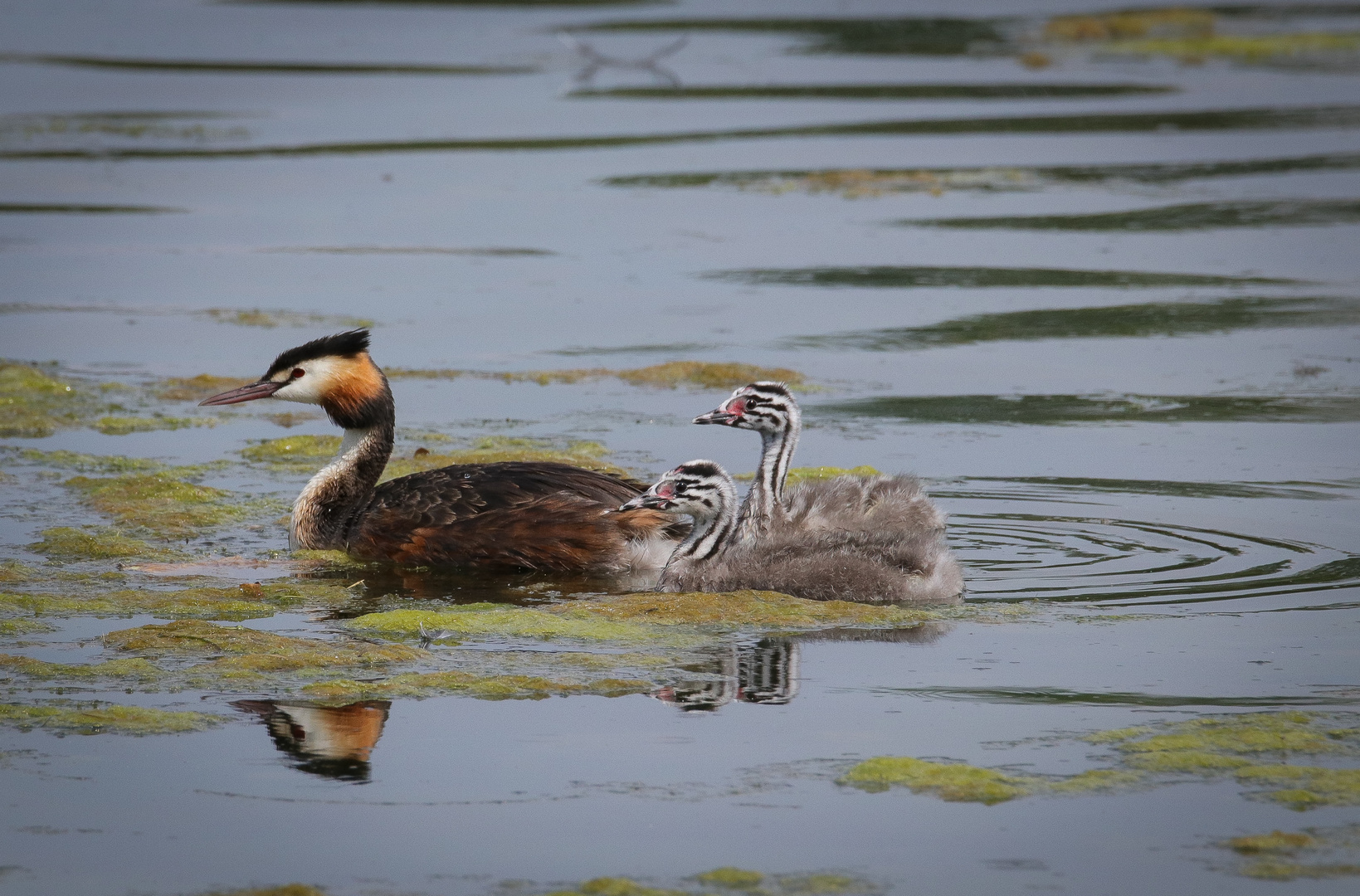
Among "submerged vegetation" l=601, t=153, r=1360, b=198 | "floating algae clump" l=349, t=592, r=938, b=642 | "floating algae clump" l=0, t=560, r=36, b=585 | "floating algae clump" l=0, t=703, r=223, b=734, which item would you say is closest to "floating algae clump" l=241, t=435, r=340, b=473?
"floating algae clump" l=0, t=560, r=36, b=585

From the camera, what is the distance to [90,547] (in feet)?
29.6

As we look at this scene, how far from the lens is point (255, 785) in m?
6.02

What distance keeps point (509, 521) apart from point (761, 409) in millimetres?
1299

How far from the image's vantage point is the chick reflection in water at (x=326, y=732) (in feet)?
20.3

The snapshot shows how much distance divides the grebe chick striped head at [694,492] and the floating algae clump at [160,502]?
242cm

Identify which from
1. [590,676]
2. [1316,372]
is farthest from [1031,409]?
[590,676]

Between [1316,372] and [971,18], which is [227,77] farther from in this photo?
[1316,372]

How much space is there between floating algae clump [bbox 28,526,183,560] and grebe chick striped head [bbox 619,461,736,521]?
2282mm

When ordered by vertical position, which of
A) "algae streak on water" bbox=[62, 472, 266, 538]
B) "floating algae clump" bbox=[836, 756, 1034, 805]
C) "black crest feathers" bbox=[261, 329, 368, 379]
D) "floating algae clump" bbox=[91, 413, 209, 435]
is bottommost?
"floating algae clump" bbox=[836, 756, 1034, 805]

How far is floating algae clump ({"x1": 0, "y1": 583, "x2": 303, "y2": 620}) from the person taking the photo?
26.2ft

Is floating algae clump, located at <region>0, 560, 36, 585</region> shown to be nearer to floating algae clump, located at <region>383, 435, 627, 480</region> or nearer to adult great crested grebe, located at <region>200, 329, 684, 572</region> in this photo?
adult great crested grebe, located at <region>200, 329, 684, 572</region>

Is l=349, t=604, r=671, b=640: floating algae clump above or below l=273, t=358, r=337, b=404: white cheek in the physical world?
below

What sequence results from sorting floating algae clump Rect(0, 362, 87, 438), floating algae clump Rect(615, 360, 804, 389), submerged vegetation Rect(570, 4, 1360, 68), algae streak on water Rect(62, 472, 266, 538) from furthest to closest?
submerged vegetation Rect(570, 4, 1360, 68), floating algae clump Rect(615, 360, 804, 389), floating algae clump Rect(0, 362, 87, 438), algae streak on water Rect(62, 472, 266, 538)

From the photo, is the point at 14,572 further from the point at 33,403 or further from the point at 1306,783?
the point at 1306,783
